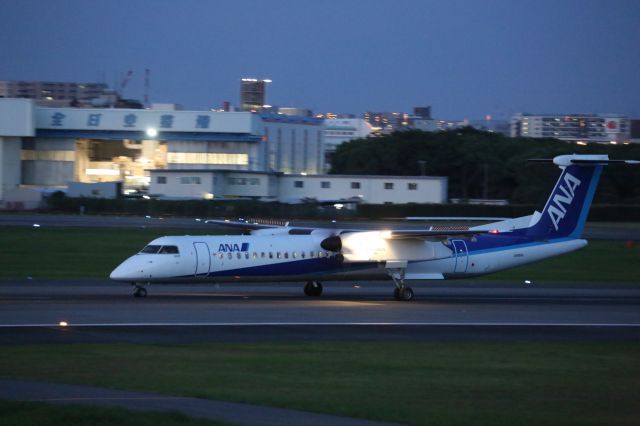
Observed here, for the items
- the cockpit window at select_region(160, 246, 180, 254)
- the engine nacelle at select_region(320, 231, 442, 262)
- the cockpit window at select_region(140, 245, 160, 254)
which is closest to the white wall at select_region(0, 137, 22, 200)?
the cockpit window at select_region(140, 245, 160, 254)

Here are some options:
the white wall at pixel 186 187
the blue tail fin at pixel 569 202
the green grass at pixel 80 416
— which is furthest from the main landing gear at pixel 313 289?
the white wall at pixel 186 187

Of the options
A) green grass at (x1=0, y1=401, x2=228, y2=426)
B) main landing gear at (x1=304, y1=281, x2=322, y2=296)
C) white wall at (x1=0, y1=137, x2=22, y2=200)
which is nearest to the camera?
green grass at (x1=0, y1=401, x2=228, y2=426)

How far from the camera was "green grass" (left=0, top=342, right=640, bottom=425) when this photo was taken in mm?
12766

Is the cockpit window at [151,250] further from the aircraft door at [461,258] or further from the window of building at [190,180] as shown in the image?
the window of building at [190,180]

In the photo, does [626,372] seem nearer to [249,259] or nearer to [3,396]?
[3,396]

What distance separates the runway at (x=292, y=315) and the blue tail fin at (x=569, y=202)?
2.38 metres

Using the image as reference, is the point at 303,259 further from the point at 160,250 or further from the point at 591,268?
the point at 591,268

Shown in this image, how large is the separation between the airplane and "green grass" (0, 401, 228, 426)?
15201 millimetres

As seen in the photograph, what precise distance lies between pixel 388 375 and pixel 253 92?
108 meters

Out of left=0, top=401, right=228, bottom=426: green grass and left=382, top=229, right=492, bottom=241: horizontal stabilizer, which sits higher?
left=382, top=229, right=492, bottom=241: horizontal stabilizer

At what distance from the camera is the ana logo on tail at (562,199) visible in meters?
30.7

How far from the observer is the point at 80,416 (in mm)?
11164

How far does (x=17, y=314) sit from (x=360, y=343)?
9.21 metres

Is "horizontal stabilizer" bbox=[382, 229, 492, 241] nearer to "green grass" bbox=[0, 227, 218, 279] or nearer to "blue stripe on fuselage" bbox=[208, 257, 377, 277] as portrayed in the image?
"blue stripe on fuselage" bbox=[208, 257, 377, 277]
